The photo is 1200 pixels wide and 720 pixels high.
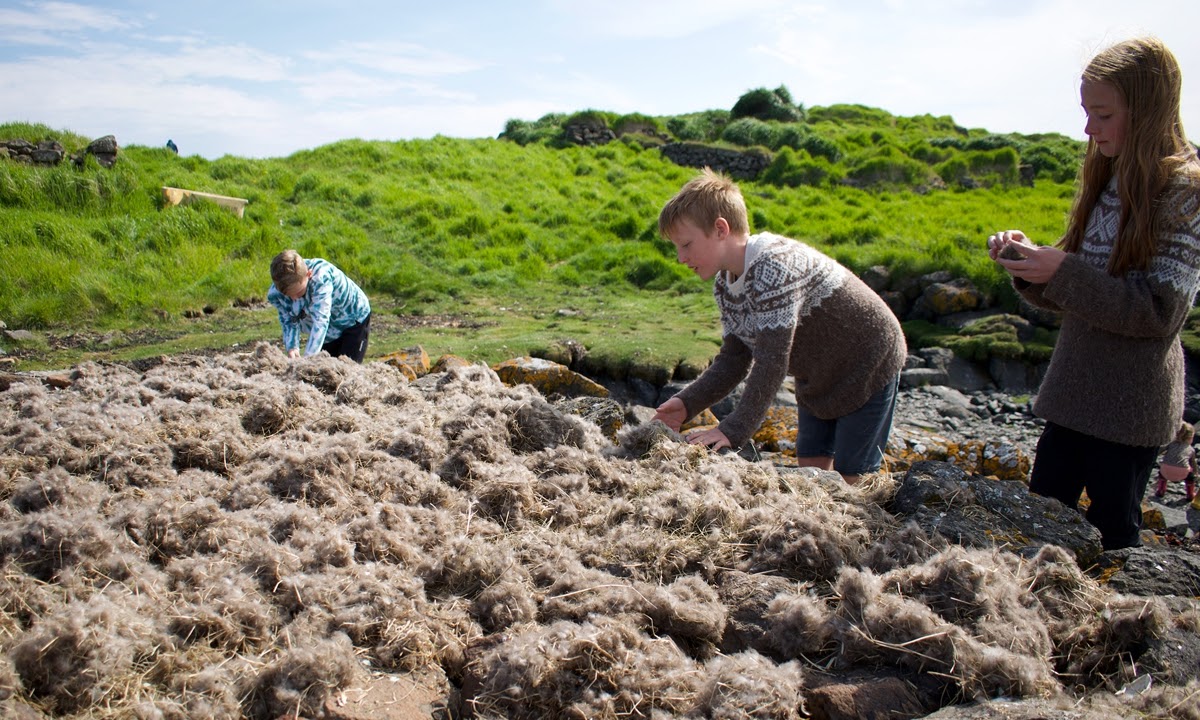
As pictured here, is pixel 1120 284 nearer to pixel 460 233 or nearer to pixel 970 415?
pixel 970 415

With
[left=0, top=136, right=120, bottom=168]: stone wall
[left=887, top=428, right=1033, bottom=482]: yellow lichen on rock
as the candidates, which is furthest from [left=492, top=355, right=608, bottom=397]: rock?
[left=0, top=136, right=120, bottom=168]: stone wall

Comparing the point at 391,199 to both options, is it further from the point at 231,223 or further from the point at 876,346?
the point at 876,346

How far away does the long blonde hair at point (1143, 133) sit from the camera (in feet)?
8.20

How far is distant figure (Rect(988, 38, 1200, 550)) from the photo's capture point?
8.22 feet

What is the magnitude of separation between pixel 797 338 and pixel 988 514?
1.08m

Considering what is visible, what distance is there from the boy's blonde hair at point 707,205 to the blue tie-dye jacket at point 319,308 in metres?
3.34

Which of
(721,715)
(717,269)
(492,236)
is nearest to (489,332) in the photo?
(492,236)

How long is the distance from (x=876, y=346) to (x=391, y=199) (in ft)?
43.4

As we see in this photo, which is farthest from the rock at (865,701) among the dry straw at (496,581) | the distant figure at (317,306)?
the distant figure at (317,306)

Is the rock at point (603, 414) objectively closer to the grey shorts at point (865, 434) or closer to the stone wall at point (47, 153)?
the grey shorts at point (865, 434)

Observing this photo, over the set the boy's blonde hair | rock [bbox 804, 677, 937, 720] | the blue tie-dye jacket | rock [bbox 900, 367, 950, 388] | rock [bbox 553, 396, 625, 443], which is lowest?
rock [bbox 900, 367, 950, 388]

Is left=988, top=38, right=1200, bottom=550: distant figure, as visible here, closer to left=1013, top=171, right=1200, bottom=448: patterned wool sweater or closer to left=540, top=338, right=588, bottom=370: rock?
left=1013, top=171, right=1200, bottom=448: patterned wool sweater

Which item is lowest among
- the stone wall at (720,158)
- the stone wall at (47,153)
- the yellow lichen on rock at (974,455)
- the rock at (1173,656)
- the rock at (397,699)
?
the yellow lichen on rock at (974,455)

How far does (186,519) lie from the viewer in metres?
2.59
